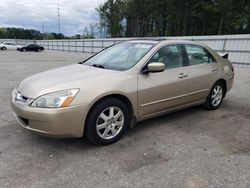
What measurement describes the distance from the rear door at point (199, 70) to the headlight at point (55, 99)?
224cm

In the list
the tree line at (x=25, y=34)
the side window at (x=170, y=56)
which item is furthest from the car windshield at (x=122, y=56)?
the tree line at (x=25, y=34)

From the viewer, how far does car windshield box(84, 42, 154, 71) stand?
134 inches

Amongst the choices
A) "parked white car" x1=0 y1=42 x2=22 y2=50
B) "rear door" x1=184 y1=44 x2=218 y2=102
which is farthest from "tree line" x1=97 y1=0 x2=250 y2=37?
"rear door" x1=184 y1=44 x2=218 y2=102

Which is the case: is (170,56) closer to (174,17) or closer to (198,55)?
(198,55)

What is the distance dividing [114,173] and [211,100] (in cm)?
296

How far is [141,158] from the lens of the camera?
2.72 meters

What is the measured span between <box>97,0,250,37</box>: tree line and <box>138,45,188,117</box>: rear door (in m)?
29.3

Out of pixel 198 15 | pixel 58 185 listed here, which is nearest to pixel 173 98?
pixel 58 185

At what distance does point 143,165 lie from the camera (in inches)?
101

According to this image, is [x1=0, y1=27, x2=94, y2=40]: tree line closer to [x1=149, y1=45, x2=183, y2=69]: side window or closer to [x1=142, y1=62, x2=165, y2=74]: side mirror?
[x1=149, y1=45, x2=183, y2=69]: side window

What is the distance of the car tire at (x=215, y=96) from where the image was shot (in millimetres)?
4492

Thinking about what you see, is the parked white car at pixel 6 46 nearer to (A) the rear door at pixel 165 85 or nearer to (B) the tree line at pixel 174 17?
(B) the tree line at pixel 174 17

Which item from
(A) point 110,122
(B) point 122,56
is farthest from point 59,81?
(B) point 122,56

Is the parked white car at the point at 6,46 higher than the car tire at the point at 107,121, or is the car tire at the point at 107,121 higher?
the car tire at the point at 107,121
